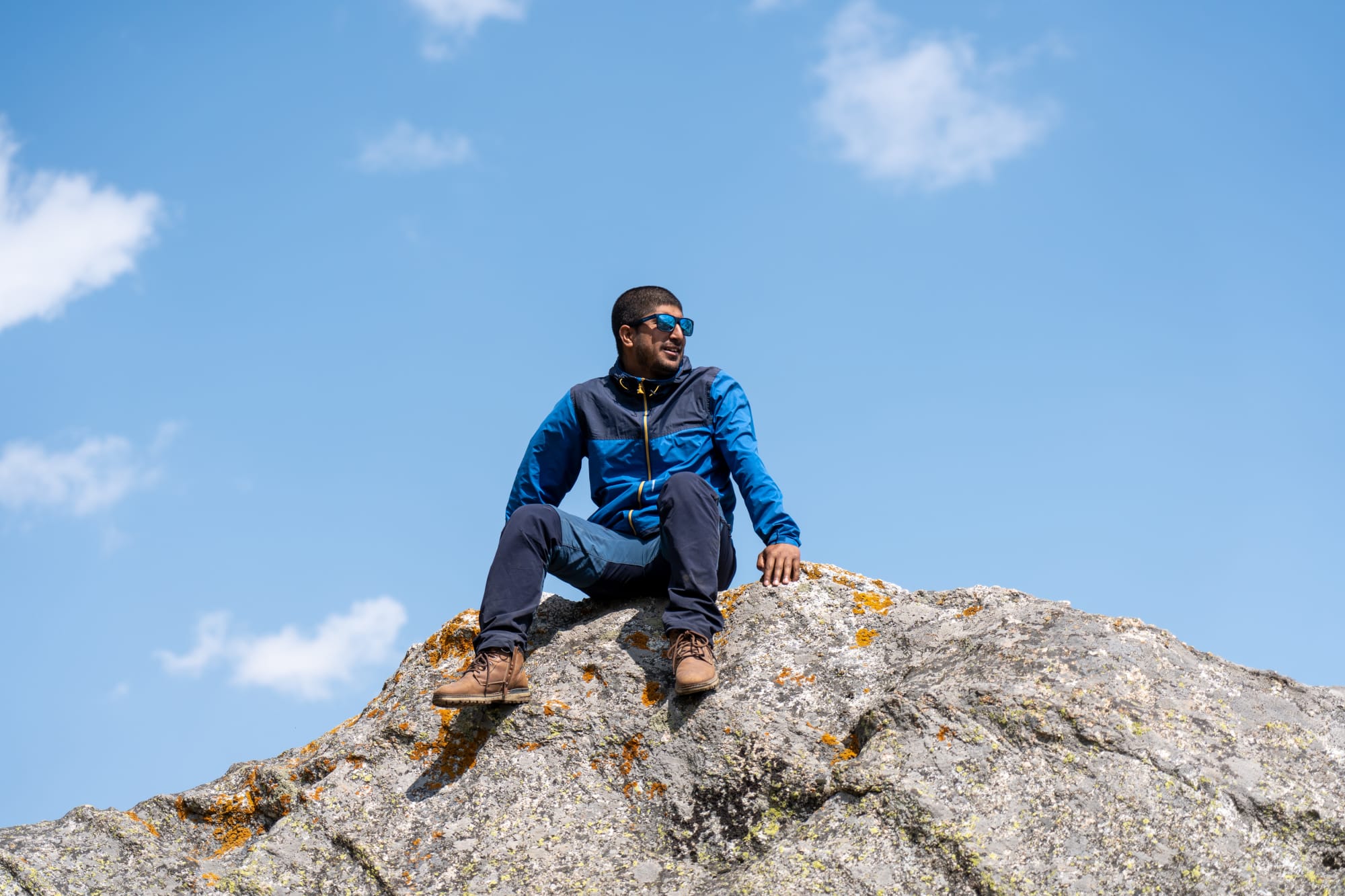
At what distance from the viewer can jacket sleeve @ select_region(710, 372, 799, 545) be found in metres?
6.05

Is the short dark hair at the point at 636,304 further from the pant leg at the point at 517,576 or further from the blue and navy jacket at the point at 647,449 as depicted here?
the pant leg at the point at 517,576

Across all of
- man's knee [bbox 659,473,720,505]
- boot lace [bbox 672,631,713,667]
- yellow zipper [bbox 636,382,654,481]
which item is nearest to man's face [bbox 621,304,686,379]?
yellow zipper [bbox 636,382,654,481]

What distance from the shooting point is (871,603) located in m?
6.01

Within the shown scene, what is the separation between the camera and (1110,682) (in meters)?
4.75

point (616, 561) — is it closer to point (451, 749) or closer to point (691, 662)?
point (691, 662)

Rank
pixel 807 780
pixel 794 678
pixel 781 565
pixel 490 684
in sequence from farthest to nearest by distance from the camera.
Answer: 1. pixel 781 565
2. pixel 794 678
3. pixel 490 684
4. pixel 807 780

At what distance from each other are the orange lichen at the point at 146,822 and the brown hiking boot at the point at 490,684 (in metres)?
1.74

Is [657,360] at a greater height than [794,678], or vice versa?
[657,360]

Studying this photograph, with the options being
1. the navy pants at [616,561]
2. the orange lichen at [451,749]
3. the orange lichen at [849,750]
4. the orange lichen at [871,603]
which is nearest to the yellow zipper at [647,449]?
the navy pants at [616,561]

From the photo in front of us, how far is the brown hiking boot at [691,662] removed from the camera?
5.12 m

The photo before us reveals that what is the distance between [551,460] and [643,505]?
30.2 inches

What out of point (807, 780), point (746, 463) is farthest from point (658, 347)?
point (807, 780)

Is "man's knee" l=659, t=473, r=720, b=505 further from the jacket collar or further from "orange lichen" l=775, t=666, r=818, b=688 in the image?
"orange lichen" l=775, t=666, r=818, b=688

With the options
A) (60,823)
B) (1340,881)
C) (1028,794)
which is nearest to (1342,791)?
(1340,881)
